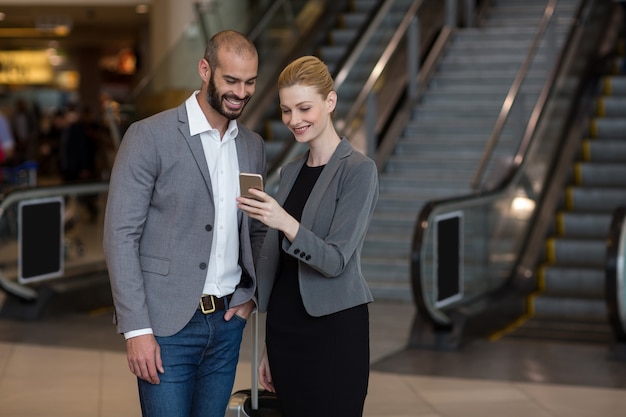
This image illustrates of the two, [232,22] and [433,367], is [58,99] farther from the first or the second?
[433,367]

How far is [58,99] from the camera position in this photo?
3788cm

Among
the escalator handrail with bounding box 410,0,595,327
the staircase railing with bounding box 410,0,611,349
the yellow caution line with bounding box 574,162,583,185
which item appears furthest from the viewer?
the yellow caution line with bounding box 574,162,583,185

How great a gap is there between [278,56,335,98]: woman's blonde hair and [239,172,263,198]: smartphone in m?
0.33

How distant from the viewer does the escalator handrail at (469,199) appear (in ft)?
23.7

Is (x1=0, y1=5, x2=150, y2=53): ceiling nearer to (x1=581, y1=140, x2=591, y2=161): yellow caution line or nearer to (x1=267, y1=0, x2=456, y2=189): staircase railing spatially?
(x1=267, y1=0, x2=456, y2=189): staircase railing

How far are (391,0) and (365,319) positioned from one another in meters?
9.87

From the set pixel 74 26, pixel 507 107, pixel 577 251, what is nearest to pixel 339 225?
pixel 577 251

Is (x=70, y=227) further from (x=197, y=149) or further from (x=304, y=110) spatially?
(x=304, y=110)

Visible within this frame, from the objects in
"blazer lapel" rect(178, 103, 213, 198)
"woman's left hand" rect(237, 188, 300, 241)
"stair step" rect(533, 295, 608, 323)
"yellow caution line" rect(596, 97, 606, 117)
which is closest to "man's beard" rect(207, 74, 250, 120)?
"blazer lapel" rect(178, 103, 213, 198)

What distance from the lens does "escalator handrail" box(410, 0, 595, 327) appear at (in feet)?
23.7

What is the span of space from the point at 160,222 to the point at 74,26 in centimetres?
2381

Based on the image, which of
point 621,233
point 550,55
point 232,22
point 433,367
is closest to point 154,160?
point 433,367

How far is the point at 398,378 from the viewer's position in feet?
21.2

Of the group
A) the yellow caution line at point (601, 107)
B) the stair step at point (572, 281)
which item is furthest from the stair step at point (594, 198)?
the yellow caution line at point (601, 107)
